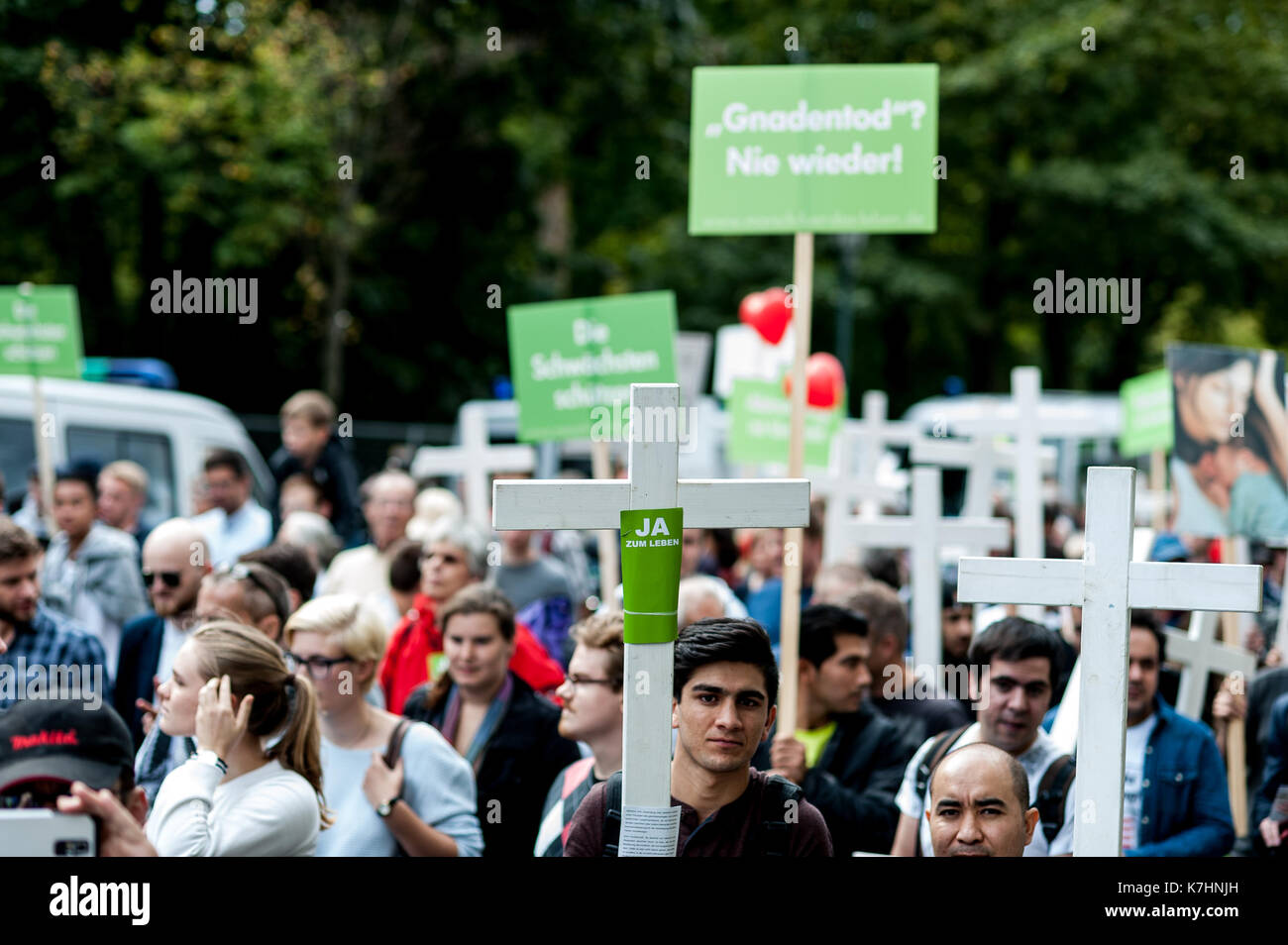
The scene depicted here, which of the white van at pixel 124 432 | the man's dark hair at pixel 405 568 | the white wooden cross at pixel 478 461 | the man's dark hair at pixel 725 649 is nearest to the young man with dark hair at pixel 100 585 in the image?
the man's dark hair at pixel 405 568

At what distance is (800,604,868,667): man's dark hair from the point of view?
4.53 meters

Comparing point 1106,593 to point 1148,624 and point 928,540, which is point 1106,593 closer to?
point 1148,624

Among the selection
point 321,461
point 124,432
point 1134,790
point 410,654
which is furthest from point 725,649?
point 124,432

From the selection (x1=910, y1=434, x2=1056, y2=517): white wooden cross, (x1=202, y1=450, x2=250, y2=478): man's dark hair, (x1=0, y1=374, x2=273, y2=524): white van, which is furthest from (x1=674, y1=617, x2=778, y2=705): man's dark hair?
(x1=0, y1=374, x2=273, y2=524): white van

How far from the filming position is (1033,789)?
146 inches

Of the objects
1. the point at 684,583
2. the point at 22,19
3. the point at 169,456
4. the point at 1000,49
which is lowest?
the point at 684,583

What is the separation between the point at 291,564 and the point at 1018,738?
266cm

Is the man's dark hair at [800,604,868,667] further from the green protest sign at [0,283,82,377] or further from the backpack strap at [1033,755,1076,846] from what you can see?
the green protest sign at [0,283,82,377]

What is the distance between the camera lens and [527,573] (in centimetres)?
685
